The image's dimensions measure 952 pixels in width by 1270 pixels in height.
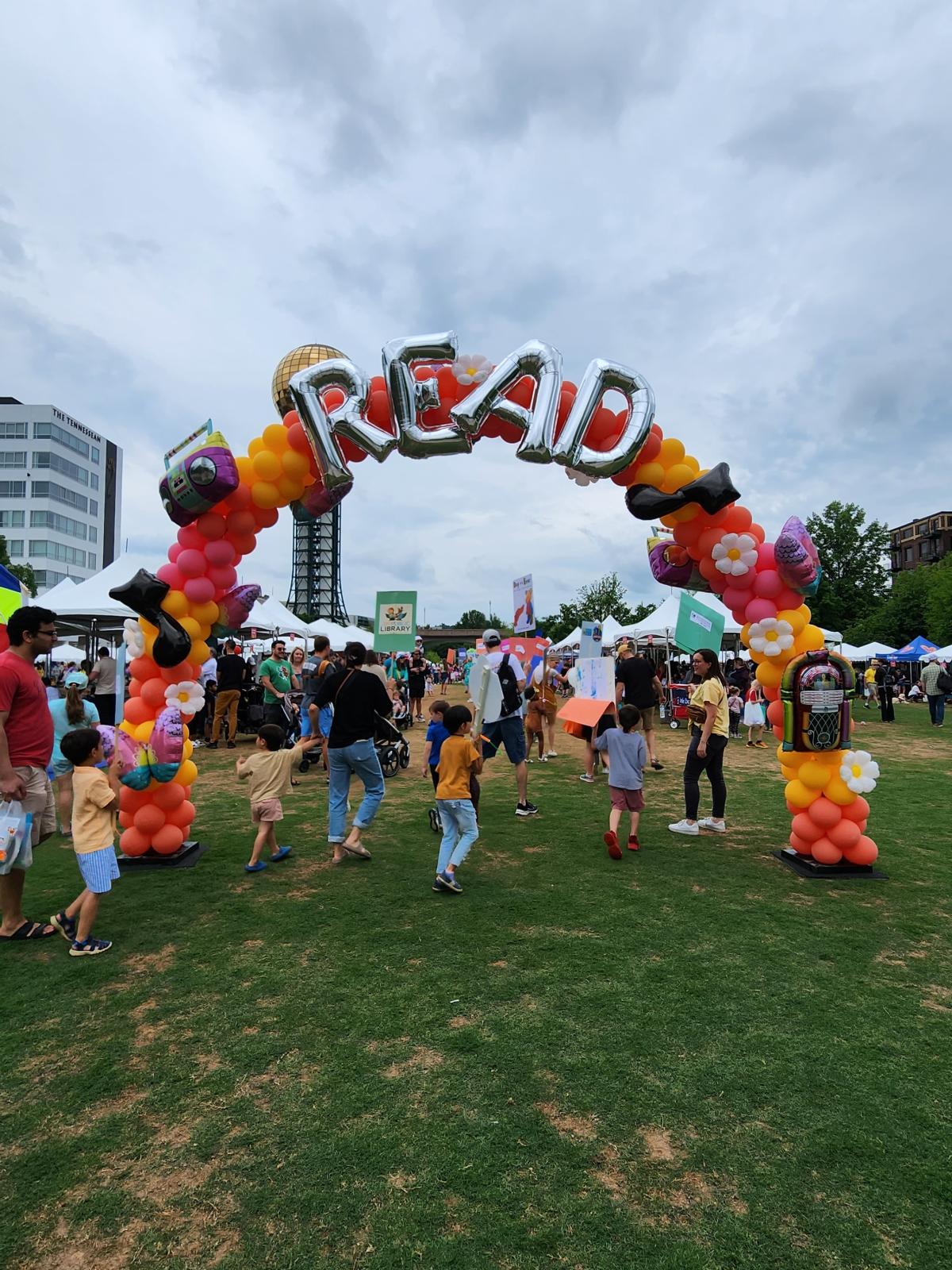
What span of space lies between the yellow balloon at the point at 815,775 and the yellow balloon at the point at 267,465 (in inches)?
201

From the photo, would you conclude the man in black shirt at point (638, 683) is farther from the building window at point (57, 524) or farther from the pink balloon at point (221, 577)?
the building window at point (57, 524)

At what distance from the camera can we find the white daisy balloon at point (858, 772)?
552cm

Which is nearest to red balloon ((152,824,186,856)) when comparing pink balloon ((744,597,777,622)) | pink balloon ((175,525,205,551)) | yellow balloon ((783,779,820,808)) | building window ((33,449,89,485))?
pink balloon ((175,525,205,551))

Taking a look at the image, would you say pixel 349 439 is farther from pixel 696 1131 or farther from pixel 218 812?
pixel 696 1131

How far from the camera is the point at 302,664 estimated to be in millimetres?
11703

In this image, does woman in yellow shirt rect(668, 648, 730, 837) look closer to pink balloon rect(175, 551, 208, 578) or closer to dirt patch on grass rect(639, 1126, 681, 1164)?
dirt patch on grass rect(639, 1126, 681, 1164)

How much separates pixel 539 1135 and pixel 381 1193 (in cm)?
62

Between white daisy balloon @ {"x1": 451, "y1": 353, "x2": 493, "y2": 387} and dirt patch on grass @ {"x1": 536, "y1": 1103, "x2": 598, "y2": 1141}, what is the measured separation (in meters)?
5.07

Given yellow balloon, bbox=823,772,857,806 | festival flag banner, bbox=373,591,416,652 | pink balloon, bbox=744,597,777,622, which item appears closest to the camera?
yellow balloon, bbox=823,772,857,806

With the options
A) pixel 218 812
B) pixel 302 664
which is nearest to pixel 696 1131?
pixel 218 812

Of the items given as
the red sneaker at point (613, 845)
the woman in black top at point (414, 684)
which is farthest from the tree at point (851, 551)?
the red sneaker at point (613, 845)

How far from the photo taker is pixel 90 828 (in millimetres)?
4176

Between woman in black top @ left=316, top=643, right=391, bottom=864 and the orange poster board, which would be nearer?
woman in black top @ left=316, top=643, right=391, bottom=864

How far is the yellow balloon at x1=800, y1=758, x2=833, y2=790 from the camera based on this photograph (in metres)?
5.68
